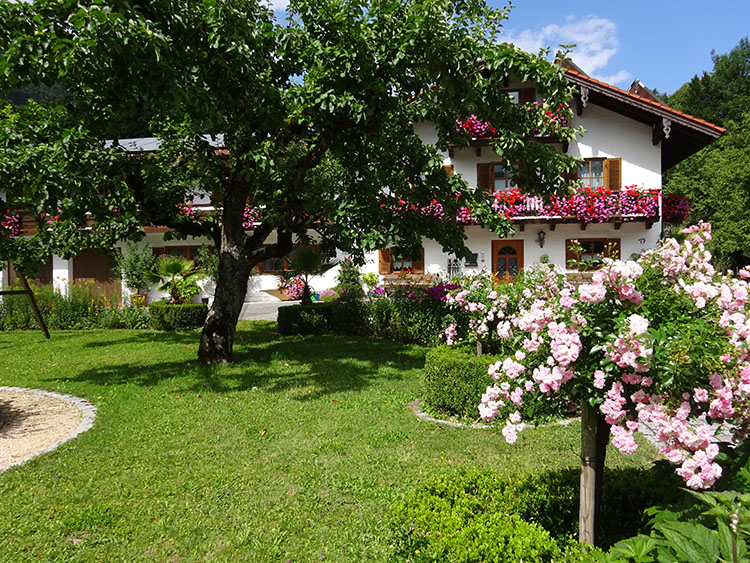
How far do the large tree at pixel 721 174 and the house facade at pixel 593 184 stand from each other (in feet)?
40.3

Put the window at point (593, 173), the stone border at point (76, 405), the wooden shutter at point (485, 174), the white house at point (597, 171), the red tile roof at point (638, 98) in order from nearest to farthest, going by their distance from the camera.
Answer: the stone border at point (76, 405) → the red tile roof at point (638, 98) → the white house at point (597, 171) → the window at point (593, 173) → the wooden shutter at point (485, 174)

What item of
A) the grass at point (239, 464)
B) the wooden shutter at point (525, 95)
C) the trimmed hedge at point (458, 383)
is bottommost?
the grass at point (239, 464)

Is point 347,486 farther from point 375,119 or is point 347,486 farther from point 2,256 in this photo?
point 2,256

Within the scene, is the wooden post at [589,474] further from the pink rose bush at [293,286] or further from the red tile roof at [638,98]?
the pink rose bush at [293,286]

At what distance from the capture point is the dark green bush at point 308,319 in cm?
1387

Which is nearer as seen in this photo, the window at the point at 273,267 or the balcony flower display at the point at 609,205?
the balcony flower display at the point at 609,205

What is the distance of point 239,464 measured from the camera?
4.72 meters

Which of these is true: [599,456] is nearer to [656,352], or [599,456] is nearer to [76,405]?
[656,352]

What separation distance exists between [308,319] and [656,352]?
12266 mm

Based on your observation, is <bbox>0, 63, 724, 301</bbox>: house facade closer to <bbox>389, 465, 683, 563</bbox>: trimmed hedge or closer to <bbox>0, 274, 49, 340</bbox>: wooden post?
<bbox>0, 274, 49, 340</bbox>: wooden post

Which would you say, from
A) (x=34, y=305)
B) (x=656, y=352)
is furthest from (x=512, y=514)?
(x=34, y=305)

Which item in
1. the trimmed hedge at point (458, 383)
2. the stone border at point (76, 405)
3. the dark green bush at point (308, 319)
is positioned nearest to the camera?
the stone border at point (76, 405)

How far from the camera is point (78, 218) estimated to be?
823cm

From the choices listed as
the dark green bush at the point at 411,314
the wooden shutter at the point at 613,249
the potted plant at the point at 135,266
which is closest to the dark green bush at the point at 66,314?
the potted plant at the point at 135,266
